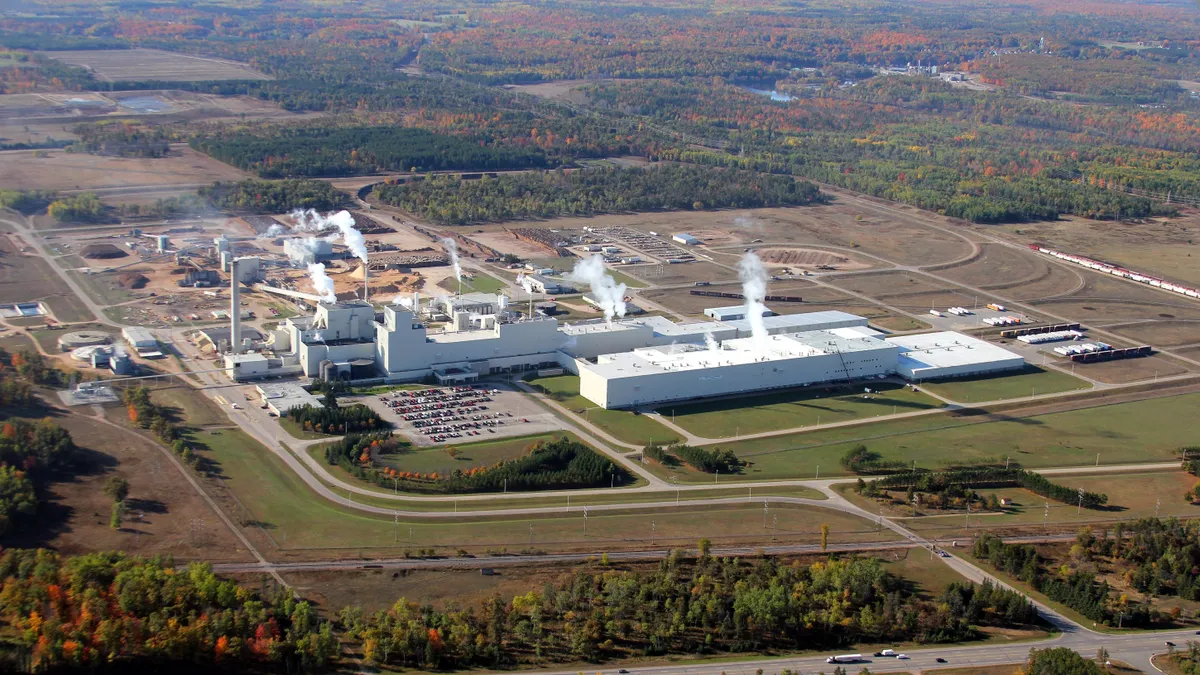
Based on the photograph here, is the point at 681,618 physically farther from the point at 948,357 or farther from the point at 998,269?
the point at 998,269

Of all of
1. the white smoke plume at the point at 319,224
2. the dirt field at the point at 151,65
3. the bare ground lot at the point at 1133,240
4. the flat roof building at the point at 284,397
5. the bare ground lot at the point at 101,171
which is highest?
the dirt field at the point at 151,65

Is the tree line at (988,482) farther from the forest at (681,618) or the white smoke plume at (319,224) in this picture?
the white smoke plume at (319,224)

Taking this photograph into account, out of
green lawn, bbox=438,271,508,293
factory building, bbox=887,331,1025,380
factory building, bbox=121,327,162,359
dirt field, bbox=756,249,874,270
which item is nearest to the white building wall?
factory building, bbox=887,331,1025,380

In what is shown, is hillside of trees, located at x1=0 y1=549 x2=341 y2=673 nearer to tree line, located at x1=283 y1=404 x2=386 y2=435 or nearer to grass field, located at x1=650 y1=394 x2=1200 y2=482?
tree line, located at x1=283 y1=404 x2=386 y2=435

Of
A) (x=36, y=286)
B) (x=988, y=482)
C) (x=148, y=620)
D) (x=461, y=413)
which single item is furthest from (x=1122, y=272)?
(x=148, y=620)

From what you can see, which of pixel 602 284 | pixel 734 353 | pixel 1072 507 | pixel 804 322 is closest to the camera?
pixel 1072 507

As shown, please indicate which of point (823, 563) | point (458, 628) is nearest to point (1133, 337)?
point (823, 563)

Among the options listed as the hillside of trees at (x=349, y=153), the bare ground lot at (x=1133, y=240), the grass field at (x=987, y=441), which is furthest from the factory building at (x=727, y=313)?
the hillside of trees at (x=349, y=153)
